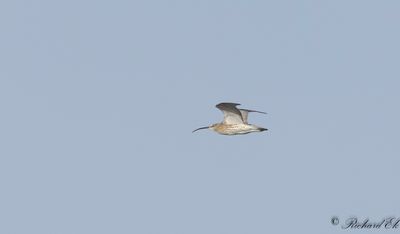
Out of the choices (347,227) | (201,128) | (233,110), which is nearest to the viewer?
(347,227)

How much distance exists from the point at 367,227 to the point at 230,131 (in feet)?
32.6

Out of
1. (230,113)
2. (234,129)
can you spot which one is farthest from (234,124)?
(230,113)

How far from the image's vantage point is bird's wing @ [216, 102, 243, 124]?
243 feet

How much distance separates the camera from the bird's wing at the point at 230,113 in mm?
74188

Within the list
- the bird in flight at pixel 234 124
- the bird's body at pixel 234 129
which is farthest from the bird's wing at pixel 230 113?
the bird's body at pixel 234 129

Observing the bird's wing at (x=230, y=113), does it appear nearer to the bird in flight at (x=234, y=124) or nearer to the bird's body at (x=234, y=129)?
the bird in flight at (x=234, y=124)

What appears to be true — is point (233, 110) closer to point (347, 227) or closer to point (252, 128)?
point (252, 128)

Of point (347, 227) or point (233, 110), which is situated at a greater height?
point (233, 110)

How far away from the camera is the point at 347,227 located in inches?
2766

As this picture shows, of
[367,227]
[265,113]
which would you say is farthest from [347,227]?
[265,113]

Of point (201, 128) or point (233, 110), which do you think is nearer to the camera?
point (233, 110)

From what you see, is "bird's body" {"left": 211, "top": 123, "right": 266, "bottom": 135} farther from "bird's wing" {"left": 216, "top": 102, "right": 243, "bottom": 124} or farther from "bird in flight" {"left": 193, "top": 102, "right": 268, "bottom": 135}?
"bird's wing" {"left": 216, "top": 102, "right": 243, "bottom": 124}

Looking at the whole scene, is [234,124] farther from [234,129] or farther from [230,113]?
[230,113]

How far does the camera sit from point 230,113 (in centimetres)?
7638
